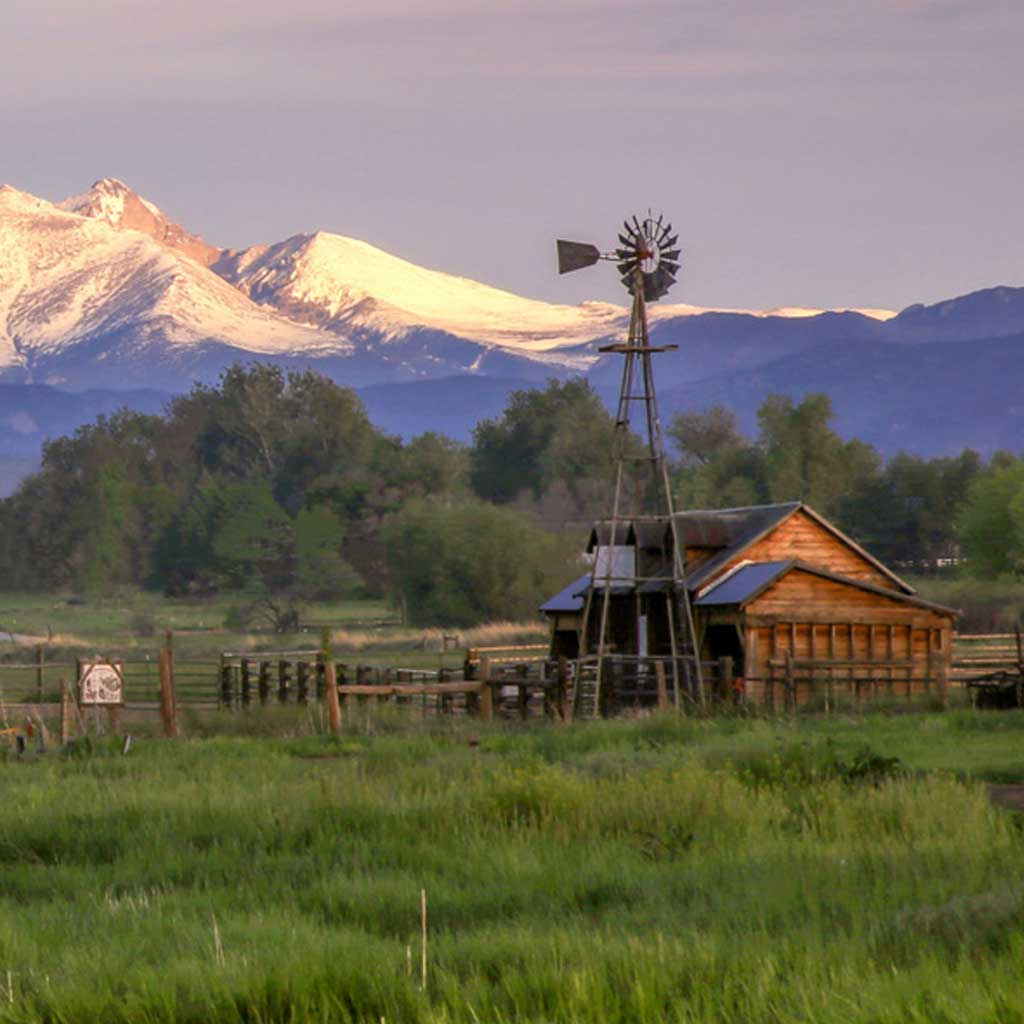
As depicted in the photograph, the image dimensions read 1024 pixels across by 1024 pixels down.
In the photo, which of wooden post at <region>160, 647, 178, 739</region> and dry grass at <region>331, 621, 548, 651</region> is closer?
wooden post at <region>160, 647, 178, 739</region>

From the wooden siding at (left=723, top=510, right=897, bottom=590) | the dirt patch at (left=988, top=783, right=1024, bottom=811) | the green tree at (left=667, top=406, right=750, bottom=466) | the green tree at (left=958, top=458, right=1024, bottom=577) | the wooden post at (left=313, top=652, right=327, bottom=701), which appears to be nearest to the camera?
the dirt patch at (left=988, top=783, right=1024, bottom=811)

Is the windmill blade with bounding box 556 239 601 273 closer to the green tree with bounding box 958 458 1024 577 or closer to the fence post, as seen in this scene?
the fence post

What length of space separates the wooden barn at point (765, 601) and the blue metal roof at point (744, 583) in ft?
0.15

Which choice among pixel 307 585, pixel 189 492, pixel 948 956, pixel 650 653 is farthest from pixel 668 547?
pixel 189 492

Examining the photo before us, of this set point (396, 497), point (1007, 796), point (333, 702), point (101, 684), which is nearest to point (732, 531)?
point (333, 702)

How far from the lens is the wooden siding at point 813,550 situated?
4541cm

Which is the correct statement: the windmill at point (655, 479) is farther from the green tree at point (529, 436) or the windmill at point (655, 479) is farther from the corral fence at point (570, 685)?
the green tree at point (529, 436)

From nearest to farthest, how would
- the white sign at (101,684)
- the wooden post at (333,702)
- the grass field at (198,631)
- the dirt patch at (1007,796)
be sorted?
the dirt patch at (1007,796) < the wooden post at (333,702) < the white sign at (101,684) < the grass field at (198,631)

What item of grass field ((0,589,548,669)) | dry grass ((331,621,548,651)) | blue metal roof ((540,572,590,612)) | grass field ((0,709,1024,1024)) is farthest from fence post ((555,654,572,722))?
dry grass ((331,621,548,651))

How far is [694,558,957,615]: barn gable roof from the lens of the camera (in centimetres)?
4156

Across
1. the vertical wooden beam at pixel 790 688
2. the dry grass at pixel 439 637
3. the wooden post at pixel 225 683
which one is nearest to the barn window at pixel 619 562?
the wooden post at pixel 225 683

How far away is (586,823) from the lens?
15312 millimetres

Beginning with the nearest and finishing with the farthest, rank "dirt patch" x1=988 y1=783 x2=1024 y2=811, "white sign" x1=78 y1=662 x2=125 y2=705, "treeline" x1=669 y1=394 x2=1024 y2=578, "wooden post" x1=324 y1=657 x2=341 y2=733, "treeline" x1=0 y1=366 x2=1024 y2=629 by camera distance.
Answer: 1. "dirt patch" x1=988 y1=783 x2=1024 y2=811
2. "wooden post" x1=324 y1=657 x2=341 y2=733
3. "white sign" x1=78 y1=662 x2=125 y2=705
4. "treeline" x1=0 y1=366 x2=1024 y2=629
5. "treeline" x1=669 y1=394 x2=1024 y2=578

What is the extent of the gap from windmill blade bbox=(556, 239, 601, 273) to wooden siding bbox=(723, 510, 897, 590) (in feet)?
28.0
